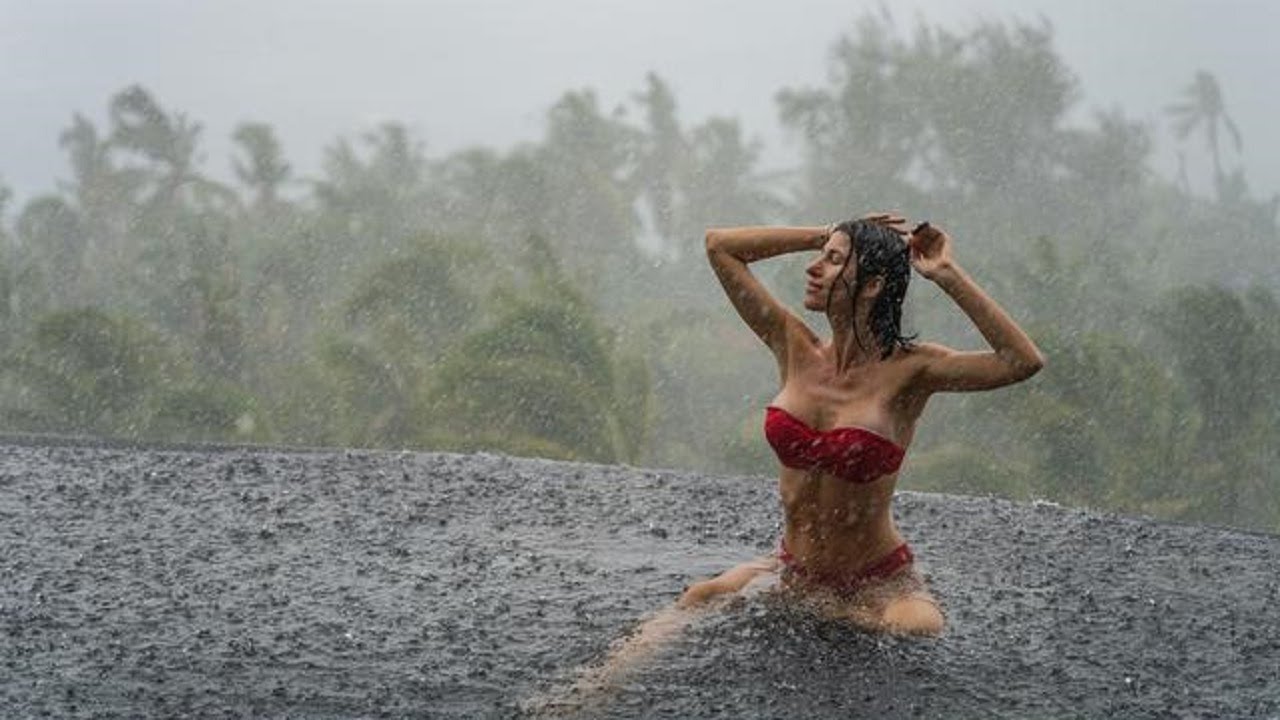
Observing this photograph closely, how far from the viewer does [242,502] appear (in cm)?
690

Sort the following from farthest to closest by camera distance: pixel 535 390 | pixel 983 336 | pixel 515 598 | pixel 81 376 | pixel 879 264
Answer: pixel 81 376 < pixel 535 390 < pixel 515 598 < pixel 879 264 < pixel 983 336

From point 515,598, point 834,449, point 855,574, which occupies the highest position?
point 834,449

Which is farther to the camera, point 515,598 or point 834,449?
point 515,598

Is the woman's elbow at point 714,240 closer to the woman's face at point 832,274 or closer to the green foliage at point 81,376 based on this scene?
the woman's face at point 832,274

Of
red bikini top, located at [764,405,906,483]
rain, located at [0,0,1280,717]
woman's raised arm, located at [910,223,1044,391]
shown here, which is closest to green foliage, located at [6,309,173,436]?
rain, located at [0,0,1280,717]

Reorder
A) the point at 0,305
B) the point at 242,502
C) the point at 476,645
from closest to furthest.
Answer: the point at 476,645, the point at 242,502, the point at 0,305

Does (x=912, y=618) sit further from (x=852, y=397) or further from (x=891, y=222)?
(x=891, y=222)

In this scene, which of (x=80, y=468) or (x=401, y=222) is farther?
(x=401, y=222)

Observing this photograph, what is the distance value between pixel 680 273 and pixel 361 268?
10.3m

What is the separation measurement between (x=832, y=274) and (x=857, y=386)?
0.32 m

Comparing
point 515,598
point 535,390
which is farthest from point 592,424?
point 515,598

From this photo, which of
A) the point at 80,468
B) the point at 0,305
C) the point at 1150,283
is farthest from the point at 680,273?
the point at 80,468

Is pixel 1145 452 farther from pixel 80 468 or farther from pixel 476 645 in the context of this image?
pixel 476 645

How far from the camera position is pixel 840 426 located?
4688 mm
